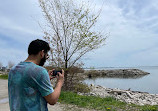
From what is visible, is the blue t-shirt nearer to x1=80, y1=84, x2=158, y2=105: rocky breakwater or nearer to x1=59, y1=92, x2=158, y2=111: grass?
x1=59, y1=92, x2=158, y2=111: grass

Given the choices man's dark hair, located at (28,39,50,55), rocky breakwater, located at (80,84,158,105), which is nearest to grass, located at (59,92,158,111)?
rocky breakwater, located at (80,84,158,105)

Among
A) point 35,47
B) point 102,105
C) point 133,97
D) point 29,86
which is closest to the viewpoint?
point 29,86

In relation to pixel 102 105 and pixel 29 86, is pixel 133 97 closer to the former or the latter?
pixel 102 105

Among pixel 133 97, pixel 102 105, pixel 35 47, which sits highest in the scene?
pixel 35 47

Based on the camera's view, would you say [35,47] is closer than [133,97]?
Yes

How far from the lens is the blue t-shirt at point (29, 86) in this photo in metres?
1.72

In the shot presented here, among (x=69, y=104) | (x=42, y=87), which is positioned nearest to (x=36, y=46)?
(x=42, y=87)

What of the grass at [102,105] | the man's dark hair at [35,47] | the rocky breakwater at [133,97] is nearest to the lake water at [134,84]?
the rocky breakwater at [133,97]

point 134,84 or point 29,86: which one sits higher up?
point 29,86

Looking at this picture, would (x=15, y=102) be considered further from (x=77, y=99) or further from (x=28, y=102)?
(x=77, y=99)

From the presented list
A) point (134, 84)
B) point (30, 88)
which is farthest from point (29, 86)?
point (134, 84)

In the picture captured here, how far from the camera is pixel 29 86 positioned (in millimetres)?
1734

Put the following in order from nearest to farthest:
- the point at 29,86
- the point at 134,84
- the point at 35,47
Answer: the point at 29,86, the point at 35,47, the point at 134,84

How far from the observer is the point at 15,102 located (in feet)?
5.89
